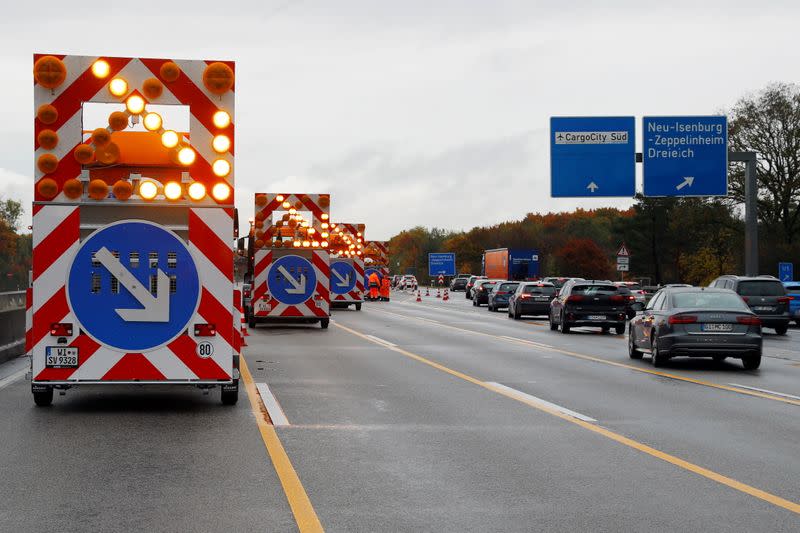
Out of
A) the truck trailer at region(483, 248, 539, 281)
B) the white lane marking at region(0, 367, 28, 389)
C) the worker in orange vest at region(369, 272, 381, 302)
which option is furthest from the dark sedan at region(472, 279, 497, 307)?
the white lane marking at region(0, 367, 28, 389)

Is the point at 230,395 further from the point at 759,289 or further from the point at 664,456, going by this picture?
the point at 759,289

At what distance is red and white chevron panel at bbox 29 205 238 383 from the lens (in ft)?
35.4

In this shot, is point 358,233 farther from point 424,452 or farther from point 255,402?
point 424,452

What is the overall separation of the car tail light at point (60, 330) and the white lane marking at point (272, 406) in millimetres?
2184

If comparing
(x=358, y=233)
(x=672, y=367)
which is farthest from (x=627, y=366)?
(x=358, y=233)

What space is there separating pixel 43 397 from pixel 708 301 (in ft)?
38.1

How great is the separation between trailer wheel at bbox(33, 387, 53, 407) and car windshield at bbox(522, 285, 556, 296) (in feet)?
105

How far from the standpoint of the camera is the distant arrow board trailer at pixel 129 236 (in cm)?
1083

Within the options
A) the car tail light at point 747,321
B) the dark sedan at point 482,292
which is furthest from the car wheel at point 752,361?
the dark sedan at point 482,292

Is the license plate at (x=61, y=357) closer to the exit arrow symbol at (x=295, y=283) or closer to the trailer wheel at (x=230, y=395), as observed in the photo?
the trailer wheel at (x=230, y=395)

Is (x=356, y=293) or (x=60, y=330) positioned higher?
(x=60, y=330)

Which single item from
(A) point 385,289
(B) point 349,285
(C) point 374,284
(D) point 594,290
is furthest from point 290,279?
(A) point 385,289

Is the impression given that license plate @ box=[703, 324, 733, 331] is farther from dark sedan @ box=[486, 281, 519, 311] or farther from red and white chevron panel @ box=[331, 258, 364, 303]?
dark sedan @ box=[486, 281, 519, 311]

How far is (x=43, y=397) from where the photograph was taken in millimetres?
11492
